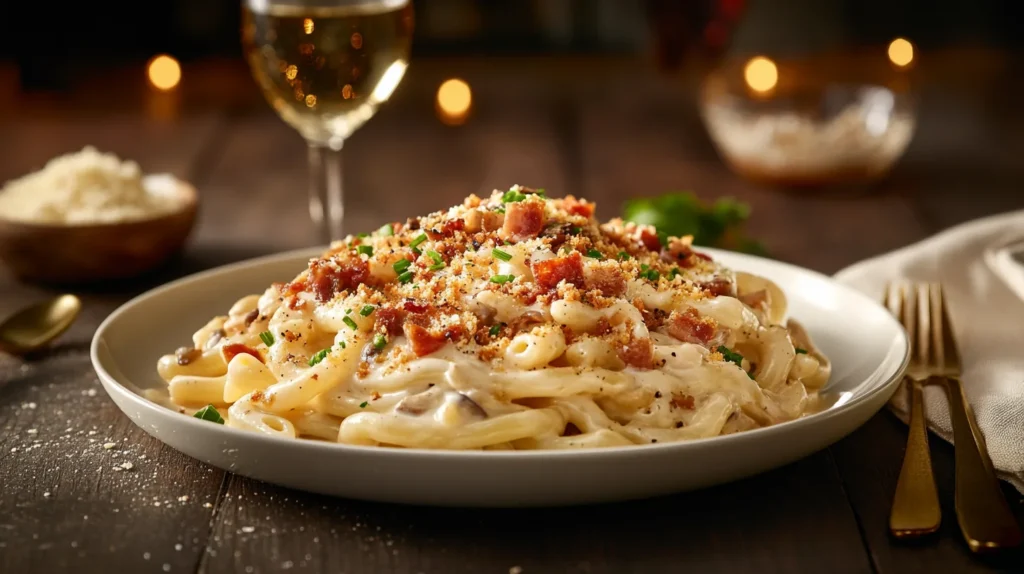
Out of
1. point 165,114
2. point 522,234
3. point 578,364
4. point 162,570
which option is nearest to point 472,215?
point 522,234

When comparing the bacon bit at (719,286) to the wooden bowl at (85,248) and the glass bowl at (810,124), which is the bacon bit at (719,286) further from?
the glass bowl at (810,124)

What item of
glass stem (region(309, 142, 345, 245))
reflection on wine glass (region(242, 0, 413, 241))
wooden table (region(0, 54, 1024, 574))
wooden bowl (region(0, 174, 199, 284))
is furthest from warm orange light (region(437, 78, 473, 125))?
reflection on wine glass (region(242, 0, 413, 241))

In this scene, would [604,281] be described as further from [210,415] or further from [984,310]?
[984,310]

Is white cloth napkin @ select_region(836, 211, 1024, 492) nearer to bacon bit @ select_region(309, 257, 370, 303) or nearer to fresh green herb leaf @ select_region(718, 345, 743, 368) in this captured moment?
fresh green herb leaf @ select_region(718, 345, 743, 368)

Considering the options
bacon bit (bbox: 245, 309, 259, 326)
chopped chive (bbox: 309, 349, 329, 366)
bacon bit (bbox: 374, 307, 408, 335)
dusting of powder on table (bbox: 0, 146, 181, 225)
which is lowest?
dusting of powder on table (bbox: 0, 146, 181, 225)

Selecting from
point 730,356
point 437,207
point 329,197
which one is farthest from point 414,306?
point 437,207

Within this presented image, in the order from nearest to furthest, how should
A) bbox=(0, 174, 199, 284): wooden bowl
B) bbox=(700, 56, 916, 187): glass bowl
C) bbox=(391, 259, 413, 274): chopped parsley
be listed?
bbox=(391, 259, 413, 274): chopped parsley
bbox=(0, 174, 199, 284): wooden bowl
bbox=(700, 56, 916, 187): glass bowl

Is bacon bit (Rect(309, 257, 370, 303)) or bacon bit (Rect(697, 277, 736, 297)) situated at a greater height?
bacon bit (Rect(309, 257, 370, 303))

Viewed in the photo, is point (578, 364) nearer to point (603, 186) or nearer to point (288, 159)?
point (603, 186)
